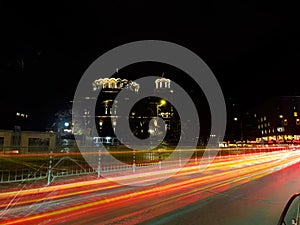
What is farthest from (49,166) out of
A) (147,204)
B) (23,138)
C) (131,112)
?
(131,112)

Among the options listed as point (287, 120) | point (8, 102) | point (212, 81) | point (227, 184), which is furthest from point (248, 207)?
point (287, 120)

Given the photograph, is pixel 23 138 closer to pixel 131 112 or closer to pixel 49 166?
pixel 49 166

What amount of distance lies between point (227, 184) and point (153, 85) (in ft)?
271

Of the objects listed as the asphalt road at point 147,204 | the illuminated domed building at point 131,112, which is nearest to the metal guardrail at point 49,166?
the asphalt road at point 147,204

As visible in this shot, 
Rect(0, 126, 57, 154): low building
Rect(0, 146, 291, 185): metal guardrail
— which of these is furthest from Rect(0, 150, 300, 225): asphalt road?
Rect(0, 126, 57, 154): low building

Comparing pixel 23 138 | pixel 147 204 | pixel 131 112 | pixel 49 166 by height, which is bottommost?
pixel 147 204

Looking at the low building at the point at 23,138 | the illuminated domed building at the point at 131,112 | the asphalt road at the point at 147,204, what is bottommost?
the asphalt road at the point at 147,204

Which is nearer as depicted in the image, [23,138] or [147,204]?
[147,204]

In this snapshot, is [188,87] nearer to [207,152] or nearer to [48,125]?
[207,152]

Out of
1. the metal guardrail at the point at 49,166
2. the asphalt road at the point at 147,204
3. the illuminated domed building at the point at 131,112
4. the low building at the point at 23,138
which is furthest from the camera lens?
the illuminated domed building at the point at 131,112

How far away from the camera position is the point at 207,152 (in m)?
25.4

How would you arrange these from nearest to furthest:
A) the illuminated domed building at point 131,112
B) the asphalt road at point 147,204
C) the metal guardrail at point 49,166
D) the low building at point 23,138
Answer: the asphalt road at point 147,204 → the metal guardrail at point 49,166 → the low building at point 23,138 → the illuminated domed building at point 131,112

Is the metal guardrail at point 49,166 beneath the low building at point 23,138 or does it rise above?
beneath

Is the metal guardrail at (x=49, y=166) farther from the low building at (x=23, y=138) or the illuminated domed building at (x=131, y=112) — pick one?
the illuminated domed building at (x=131, y=112)
